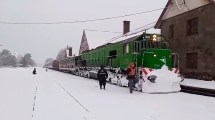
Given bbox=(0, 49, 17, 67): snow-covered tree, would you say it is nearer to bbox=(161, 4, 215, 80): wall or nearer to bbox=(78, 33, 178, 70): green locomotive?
bbox=(161, 4, 215, 80): wall

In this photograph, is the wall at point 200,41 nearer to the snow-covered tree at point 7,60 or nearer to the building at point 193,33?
the building at point 193,33

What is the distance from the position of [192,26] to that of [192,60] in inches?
111

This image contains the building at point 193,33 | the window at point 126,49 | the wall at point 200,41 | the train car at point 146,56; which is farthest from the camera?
the building at point 193,33

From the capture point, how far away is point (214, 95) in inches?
579

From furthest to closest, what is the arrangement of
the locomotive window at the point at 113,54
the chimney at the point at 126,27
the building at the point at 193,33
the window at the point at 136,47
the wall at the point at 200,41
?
the chimney at the point at 126,27 → the locomotive window at the point at 113,54 → the building at the point at 193,33 → the wall at the point at 200,41 → the window at the point at 136,47

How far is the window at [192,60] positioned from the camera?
22875 mm

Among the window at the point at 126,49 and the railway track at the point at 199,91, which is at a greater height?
the window at the point at 126,49

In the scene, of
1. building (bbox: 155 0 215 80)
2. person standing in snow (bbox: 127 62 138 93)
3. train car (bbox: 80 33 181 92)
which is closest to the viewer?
person standing in snow (bbox: 127 62 138 93)

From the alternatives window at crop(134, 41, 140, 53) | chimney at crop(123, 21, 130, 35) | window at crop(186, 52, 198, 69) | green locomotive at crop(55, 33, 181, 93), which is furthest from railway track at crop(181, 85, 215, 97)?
chimney at crop(123, 21, 130, 35)

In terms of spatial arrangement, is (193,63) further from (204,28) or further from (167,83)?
(167,83)

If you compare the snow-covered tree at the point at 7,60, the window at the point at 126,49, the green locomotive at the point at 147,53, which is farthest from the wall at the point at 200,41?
the snow-covered tree at the point at 7,60

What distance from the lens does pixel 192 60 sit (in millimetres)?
23453

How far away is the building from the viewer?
68.7 ft

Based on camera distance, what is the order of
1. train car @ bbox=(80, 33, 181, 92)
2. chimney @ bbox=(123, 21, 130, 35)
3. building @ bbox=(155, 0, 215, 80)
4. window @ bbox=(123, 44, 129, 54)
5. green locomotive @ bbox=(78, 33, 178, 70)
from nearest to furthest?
train car @ bbox=(80, 33, 181, 92), green locomotive @ bbox=(78, 33, 178, 70), window @ bbox=(123, 44, 129, 54), building @ bbox=(155, 0, 215, 80), chimney @ bbox=(123, 21, 130, 35)
